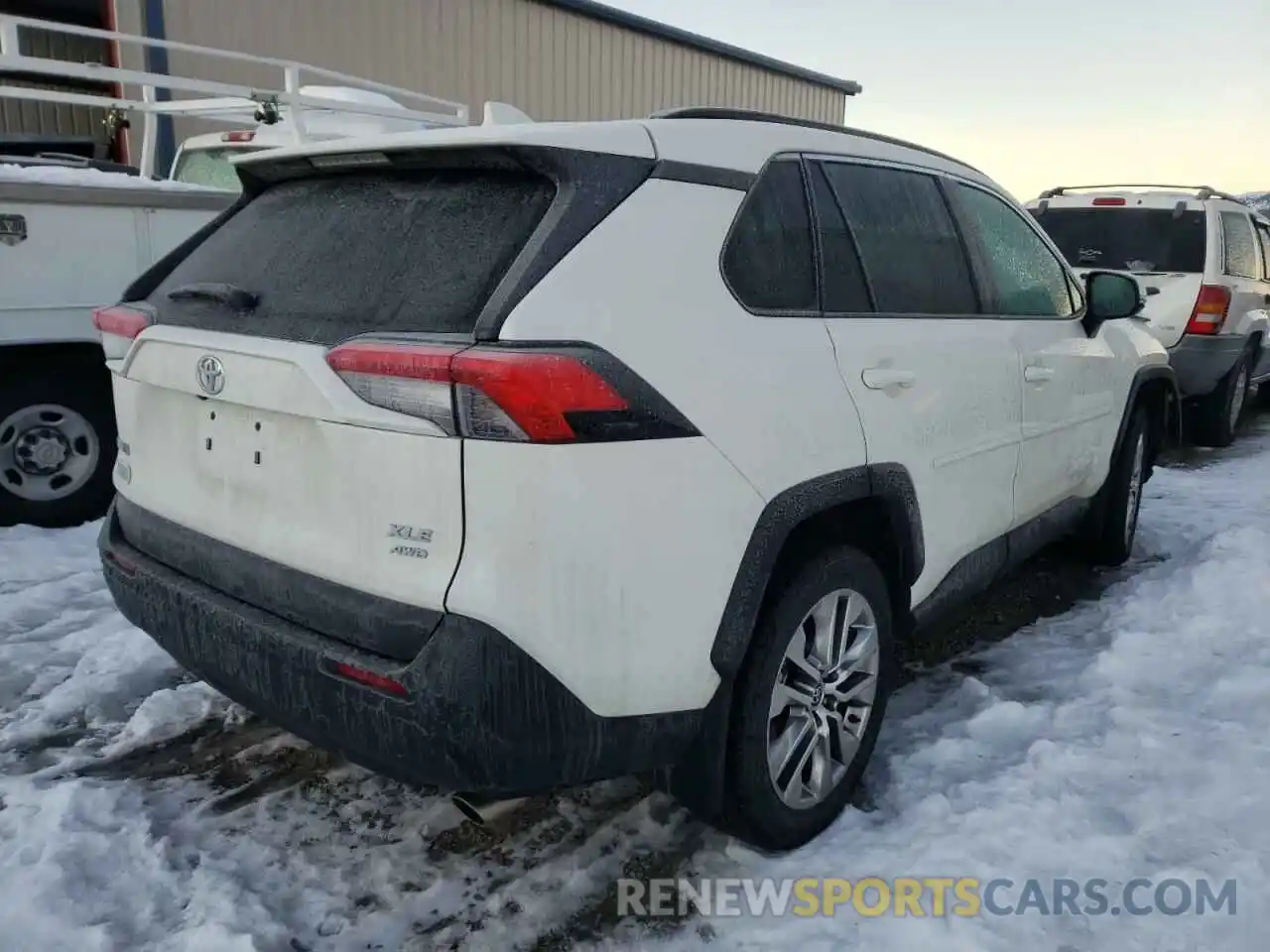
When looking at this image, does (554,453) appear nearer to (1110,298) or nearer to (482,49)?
(1110,298)

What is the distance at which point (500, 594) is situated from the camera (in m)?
1.94

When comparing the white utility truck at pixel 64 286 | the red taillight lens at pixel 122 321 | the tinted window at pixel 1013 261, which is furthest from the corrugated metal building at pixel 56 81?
the tinted window at pixel 1013 261

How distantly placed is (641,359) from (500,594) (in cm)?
56

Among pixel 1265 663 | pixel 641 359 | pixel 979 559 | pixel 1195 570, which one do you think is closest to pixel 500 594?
pixel 641 359

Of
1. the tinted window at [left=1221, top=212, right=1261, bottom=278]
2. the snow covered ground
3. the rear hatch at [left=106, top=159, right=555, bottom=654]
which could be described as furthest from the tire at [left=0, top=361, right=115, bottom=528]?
the tinted window at [left=1221, top=212, right=1261, bottom=278]

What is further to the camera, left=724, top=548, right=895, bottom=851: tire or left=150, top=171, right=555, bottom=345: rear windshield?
left=724, top=548, right=895, bottom=851: tire

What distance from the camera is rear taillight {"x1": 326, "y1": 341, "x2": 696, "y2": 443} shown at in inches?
75.1

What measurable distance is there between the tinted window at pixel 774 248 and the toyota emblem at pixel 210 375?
1.20 m

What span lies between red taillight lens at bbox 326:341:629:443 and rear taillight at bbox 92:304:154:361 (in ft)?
3.56

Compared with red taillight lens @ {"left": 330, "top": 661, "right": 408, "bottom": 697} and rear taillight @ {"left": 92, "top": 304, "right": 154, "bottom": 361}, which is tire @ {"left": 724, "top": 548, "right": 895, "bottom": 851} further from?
rear taillight @ {"left": 92, "top": 304, "right": 154, "bottom": 361}

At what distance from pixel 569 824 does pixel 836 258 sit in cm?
175

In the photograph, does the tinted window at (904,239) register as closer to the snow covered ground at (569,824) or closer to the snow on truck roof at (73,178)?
the snow covered ground at (569,824)

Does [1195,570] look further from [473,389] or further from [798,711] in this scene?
Answer: [473,389]

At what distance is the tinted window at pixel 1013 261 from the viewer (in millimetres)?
Result: 3578
